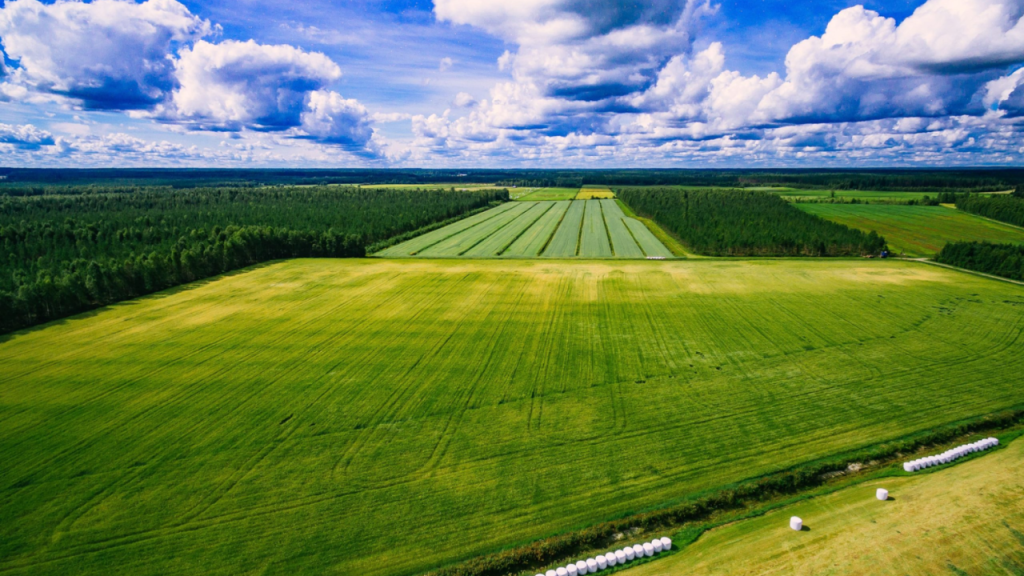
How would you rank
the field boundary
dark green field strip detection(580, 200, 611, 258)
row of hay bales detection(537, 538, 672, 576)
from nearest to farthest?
row of hay bales detection(537, 538, 672, 576), the field boundary, dark green field strip detection(580, 200, 611, 258)

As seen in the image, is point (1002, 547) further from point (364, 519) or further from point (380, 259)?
point (380, 259)

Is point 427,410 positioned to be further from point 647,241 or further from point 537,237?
point 537,237

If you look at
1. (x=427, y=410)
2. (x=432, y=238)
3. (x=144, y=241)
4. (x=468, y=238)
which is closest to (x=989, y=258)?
(x=427, y=410)

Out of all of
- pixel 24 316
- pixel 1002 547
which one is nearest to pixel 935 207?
pixel 1002 547

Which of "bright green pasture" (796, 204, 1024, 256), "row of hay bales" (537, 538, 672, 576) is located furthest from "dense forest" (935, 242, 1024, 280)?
"row of hay bales" (537, 538, 672, 576)

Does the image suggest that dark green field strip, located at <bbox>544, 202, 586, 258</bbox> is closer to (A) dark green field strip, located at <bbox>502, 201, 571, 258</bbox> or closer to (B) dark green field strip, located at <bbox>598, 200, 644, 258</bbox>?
(A) dark green field strip, located at <bbox>502, 201, 571, 258</bbox>

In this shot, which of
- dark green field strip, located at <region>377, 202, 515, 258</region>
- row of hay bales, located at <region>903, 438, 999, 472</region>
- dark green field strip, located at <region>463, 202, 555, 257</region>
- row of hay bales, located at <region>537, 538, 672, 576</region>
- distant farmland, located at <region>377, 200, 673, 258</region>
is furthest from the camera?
dark green field strip, located at <region>377, 202, 515, 258</region>

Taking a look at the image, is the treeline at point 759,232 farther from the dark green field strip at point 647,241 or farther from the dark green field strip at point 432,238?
the dark green field strip at point 432,238
